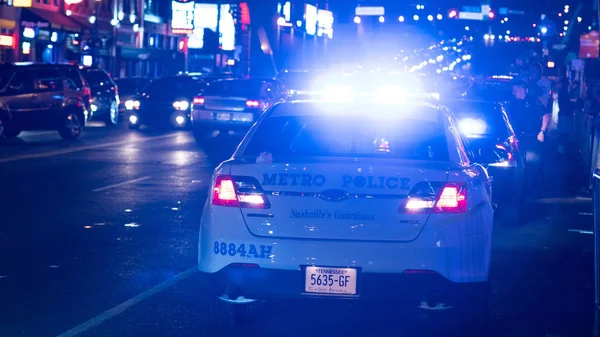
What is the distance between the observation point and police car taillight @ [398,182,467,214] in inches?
244

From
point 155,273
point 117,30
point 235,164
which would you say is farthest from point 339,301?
point 117,30

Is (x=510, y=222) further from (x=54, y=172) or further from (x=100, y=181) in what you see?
(x=54, y=172)

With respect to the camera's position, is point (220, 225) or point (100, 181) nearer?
point (220, 225)

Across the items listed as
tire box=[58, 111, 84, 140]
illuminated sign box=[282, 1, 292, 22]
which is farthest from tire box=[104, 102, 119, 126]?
illuminated sign box=[282, 1, 292, 22]

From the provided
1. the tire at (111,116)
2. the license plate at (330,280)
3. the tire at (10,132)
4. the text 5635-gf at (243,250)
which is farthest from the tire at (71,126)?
the license plate at (330,280)

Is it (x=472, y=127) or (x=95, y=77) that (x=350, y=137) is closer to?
(x=472, y=127)

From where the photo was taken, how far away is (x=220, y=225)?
21.0 ft

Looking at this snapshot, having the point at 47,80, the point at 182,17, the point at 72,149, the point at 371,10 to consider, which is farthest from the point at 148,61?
the point at 72,149

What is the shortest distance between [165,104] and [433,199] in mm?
23471

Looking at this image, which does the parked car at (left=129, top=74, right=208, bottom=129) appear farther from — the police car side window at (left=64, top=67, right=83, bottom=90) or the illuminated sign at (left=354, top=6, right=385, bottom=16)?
the illuminated sign at (left=354, top=6, right=385, bottom=16)

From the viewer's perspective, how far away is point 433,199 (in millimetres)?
6234

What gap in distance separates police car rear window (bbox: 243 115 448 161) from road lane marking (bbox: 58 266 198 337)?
1595mm

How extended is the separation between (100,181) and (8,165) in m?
3.14

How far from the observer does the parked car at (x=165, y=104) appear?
29.1m
